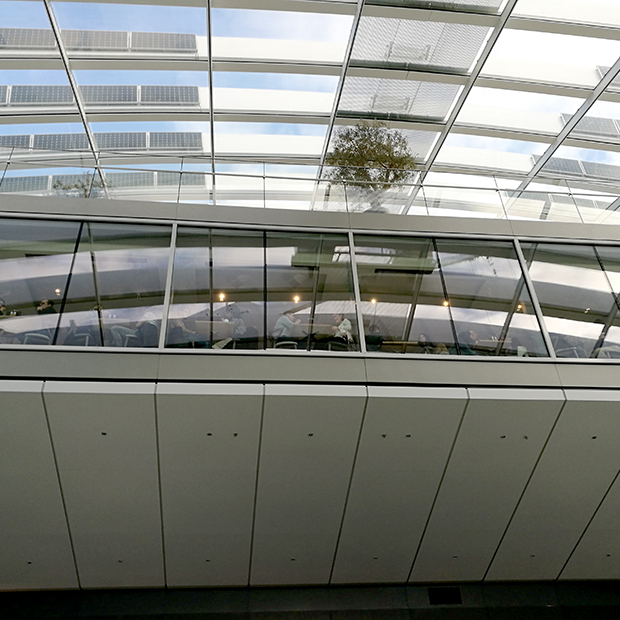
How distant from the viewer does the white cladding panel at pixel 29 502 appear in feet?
22.6

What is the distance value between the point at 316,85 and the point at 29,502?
13.5 metres

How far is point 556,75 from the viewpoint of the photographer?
1530 cm

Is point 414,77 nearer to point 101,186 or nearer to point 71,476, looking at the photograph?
point 101,186

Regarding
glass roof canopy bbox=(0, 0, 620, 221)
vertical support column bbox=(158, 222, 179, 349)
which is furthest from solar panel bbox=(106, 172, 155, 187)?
vertical support column bbox=(158, 222, 179, 349)

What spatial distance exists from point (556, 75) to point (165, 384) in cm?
1465

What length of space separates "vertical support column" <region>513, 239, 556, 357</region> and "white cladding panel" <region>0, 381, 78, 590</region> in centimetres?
740

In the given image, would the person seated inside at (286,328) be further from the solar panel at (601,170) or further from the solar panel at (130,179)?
the solar panel at (601,170)

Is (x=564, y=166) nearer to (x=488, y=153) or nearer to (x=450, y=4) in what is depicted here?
(x=488, y=153)

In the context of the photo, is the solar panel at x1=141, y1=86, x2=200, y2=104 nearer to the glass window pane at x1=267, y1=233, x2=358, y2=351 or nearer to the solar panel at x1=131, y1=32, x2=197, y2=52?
the solar panel at x1=131, y1=32, x2=197, y2=52

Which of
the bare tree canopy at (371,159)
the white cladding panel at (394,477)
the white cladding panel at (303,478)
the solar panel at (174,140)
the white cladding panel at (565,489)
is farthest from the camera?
the solar panel at (174,140)

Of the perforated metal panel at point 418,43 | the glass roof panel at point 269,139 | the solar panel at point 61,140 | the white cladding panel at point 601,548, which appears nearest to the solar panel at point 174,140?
the glass roof panel at point 269,139

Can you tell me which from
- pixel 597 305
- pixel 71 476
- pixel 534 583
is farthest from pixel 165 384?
pixel 534 583

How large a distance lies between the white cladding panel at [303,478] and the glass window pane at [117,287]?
2.14 metres

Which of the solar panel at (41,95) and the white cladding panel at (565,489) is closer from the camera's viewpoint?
the white cladding panel at (565,489)
